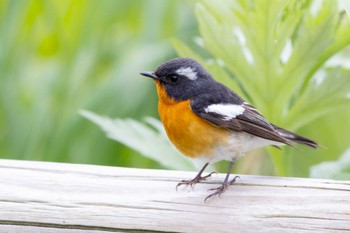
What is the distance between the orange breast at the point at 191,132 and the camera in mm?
3035

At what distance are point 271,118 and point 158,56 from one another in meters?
1.83

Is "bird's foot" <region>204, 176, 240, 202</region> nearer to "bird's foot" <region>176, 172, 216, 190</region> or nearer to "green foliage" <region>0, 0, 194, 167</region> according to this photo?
"bird's foot" <region>176, 172, 216, 190</region>

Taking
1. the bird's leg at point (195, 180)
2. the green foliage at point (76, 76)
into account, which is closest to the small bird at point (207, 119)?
the bird's leg at point (195, 180)

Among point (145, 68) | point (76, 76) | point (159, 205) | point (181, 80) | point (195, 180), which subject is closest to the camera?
point (159, 205)

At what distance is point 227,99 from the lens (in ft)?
10.3

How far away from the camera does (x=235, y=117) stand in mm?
3092

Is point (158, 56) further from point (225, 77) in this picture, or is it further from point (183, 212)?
point (183, 212)

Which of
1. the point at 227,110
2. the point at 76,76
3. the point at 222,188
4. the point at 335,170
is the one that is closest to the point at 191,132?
the point at 227,110

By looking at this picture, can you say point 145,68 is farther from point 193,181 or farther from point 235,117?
point 193,181

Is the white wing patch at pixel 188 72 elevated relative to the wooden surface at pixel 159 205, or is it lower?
elevated

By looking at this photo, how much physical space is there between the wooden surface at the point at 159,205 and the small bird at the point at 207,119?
0.76 ft

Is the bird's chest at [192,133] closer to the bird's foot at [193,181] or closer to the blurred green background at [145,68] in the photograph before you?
the bird's foot at [193,181]

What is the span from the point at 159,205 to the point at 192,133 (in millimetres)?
471

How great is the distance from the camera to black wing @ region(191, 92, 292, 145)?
119 inches
